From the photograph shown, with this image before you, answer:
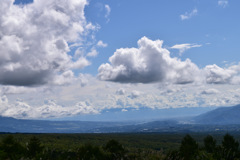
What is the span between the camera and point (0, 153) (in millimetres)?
49781

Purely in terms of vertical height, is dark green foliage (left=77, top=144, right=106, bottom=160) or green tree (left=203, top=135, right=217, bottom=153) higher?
dark green foliage (left=77, top=144, right=106, bottom=160)

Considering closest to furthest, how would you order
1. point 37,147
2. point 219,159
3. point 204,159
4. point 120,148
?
point 204,159 < point 219,159 < point 37,147 < point 120,148

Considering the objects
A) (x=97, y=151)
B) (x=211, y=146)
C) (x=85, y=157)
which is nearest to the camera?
(x=85, y=157)

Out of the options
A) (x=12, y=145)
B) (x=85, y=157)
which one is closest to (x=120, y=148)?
(x=85, y=157)

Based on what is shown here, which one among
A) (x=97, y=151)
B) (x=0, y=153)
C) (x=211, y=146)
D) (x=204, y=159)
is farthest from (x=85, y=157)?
(x=211, y=146)

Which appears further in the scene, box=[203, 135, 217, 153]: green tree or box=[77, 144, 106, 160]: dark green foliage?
box=[203, 135, 217, 153]: green tree

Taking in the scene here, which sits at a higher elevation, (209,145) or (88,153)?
(88,153)

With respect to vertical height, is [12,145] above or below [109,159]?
above

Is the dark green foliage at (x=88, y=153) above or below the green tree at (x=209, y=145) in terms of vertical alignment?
above

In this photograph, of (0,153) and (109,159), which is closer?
(0,153)

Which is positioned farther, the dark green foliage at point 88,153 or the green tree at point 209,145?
the green tree at point 209,145

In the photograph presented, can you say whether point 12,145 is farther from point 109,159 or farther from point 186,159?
point 186,159

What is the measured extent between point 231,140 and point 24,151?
75.7m

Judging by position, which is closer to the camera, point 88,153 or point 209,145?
point 88,153
